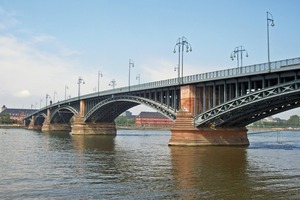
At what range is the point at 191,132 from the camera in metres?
59.8

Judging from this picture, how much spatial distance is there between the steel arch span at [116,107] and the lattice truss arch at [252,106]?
8947 mm

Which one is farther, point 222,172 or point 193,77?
point 193,77

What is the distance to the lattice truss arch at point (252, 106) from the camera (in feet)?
150

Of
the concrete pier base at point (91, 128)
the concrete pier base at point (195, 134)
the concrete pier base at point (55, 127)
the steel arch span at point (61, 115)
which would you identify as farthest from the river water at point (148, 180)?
the concrete pier base at point (55, 127)

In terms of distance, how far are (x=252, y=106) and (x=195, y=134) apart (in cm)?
1047

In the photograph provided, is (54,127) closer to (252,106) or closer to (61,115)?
(61,115)

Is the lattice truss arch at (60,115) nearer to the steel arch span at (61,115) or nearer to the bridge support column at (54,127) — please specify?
the steel arch span at (61,115)

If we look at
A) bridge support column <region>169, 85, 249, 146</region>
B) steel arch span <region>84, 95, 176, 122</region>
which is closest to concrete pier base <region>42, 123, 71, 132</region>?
steel arch span <region>84, 95, 176, 122</region>

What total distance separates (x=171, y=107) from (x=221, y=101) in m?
11.5

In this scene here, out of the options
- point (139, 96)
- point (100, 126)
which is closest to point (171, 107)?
point (139, 96)

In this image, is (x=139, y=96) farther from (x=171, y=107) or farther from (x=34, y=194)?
(x=34, y=194)

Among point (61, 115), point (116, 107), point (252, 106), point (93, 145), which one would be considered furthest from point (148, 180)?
point (61, 115)

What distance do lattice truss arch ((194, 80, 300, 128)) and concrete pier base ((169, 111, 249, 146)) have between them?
968mm

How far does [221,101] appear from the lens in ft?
194
